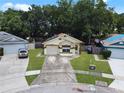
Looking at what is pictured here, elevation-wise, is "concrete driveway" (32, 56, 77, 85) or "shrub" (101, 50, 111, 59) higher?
"shrub" (101, 50, 111, 59)

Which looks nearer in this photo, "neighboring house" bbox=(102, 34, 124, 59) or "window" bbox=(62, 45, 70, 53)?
"neighboring house" bbox=(102, 34, 124, 59)

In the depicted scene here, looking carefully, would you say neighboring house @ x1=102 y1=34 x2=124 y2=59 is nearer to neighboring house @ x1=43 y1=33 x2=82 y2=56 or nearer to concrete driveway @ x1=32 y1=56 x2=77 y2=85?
neighboring house @ x1=43 y1=33 x2=82 y2=56

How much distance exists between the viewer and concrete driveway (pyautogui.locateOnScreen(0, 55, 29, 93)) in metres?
17.2

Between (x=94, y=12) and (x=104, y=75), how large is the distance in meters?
19.5

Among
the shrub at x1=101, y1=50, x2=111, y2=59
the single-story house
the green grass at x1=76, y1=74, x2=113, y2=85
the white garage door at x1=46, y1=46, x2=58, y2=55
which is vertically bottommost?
the green grass at x1=76, y1=74, x2=113, y2=85

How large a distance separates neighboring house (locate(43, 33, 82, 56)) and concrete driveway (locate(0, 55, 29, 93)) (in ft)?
20.2

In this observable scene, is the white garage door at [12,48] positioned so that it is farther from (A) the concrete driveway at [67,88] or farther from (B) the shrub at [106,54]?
(A) the concrete driveway at [67,88]

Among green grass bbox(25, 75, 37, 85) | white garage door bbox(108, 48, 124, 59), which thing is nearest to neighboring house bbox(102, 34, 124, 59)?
white garage door bbox(108, 48, 124, 59)

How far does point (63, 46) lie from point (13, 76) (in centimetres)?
1370

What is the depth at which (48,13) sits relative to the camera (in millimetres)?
43875

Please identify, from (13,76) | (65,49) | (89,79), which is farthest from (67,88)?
(65,49)

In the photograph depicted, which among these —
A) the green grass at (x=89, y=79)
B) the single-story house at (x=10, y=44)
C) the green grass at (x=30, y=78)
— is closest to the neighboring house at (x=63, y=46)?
the single-story house at (x=10, y=44)

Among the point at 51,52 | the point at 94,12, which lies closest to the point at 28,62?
the point at 51,52

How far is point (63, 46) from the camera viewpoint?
32844mm
